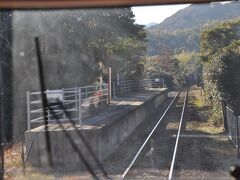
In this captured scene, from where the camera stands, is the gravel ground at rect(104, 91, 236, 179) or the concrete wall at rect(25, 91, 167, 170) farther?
the concrete wall at rect(25, 91, 167, 170)

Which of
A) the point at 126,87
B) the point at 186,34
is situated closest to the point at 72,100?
the point at 126,87

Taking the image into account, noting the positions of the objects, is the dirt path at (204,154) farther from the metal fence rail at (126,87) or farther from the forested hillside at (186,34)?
the forested hillside at (186,34)

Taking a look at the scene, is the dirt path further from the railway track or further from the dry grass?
the dry grass

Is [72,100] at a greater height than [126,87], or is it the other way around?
[72,100]

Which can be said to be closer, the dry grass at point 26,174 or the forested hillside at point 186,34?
the dry grass at point 26,174

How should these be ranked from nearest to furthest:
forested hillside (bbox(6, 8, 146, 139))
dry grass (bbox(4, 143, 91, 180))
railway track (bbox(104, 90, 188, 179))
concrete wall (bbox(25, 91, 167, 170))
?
dry grass (bbox(4, 143, 91, 180)) → railway track (bbox(104, 90, 188, 179)) → concrete wall (bbox(25, 91, 167, 170)) → forested hillside (bbox(6, 8, 146, 139))

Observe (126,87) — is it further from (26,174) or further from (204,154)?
(26,174)

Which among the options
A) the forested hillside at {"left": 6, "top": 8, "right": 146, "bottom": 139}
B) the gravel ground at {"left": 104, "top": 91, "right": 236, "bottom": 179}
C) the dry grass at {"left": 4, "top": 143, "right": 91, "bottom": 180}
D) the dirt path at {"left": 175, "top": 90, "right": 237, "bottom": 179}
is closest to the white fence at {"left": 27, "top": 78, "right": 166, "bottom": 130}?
the forested hillside at {"left": 6, "top": 8, "right": 146, "bottom": 139}

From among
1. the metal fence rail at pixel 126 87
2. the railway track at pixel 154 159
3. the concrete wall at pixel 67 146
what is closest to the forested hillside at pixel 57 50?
the railway track at pixel 154 159

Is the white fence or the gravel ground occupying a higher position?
the white fence

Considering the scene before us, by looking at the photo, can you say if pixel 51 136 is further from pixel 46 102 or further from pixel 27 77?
pixel 27 77

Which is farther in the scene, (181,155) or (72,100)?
(72,100)

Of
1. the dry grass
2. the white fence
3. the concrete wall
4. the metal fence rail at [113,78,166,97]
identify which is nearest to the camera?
the dry grass

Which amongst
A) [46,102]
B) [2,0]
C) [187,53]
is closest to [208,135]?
[46,102]
